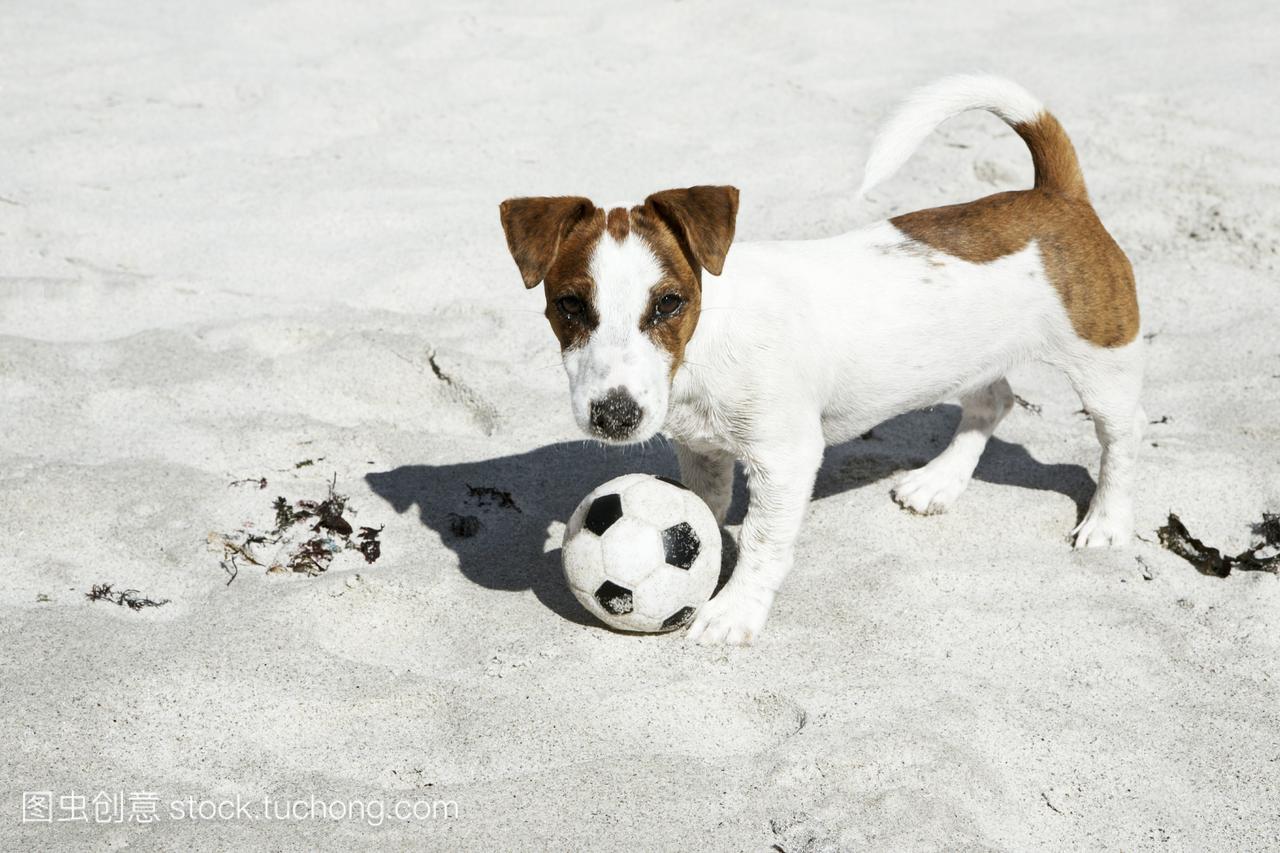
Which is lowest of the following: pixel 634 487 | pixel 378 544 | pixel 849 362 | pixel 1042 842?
pixel 378 544

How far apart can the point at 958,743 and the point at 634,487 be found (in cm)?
125

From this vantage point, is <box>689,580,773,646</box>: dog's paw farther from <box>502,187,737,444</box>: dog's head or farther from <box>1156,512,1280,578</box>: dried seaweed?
<box>1156,512,1280,578</box>: dried seaweed

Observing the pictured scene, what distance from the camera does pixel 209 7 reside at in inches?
343

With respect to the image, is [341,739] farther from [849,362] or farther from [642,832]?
[849,362]

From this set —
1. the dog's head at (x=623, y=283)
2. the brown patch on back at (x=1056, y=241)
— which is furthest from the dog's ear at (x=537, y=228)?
the brown patch on back at (x=1056, y=241)

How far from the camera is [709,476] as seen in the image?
453cm

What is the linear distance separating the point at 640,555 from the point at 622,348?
0.69 meters

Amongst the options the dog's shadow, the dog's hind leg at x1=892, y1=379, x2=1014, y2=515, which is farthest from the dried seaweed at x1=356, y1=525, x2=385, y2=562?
the dog's hind leg at x1=892, y1=379, x2=1014, y2=515

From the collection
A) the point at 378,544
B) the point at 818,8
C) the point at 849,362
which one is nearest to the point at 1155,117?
the point at 818,8

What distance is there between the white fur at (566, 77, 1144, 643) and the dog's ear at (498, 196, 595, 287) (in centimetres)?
17

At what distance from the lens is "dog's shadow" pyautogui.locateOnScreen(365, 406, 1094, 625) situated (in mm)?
4430

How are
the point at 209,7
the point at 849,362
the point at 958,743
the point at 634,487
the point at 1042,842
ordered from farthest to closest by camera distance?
the point at 209,7 → the point at 849,362 → the point at 634,487 → the point at 958,743 → the point at 1042,842

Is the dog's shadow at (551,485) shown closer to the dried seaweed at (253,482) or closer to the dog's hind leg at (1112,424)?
the dog's hind leg at (1112,424)

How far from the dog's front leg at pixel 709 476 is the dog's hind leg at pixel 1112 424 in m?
1.34
